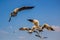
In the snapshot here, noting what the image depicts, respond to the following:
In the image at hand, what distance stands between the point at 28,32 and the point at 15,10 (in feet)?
4.13

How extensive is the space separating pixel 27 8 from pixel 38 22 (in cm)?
95

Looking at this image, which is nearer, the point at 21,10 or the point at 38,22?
→ the point at 21,10

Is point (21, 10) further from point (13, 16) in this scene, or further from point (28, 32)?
point (28, 32)

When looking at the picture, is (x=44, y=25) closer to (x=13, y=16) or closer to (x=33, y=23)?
(x=33, y=23)

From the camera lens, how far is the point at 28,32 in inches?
449

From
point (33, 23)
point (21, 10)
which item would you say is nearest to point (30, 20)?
point (33, 23)

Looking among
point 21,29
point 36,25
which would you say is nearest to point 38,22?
point 36,25

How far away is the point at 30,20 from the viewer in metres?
11.3

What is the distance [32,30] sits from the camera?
1135cm

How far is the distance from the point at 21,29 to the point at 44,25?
3.22ft

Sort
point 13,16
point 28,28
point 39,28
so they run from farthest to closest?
point 28,28 → point 39,28 → point 13,16

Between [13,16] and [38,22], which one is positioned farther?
[38,22]

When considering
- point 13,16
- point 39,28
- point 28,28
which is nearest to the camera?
point 13,16

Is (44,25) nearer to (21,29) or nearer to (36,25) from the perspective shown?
(36,25)
